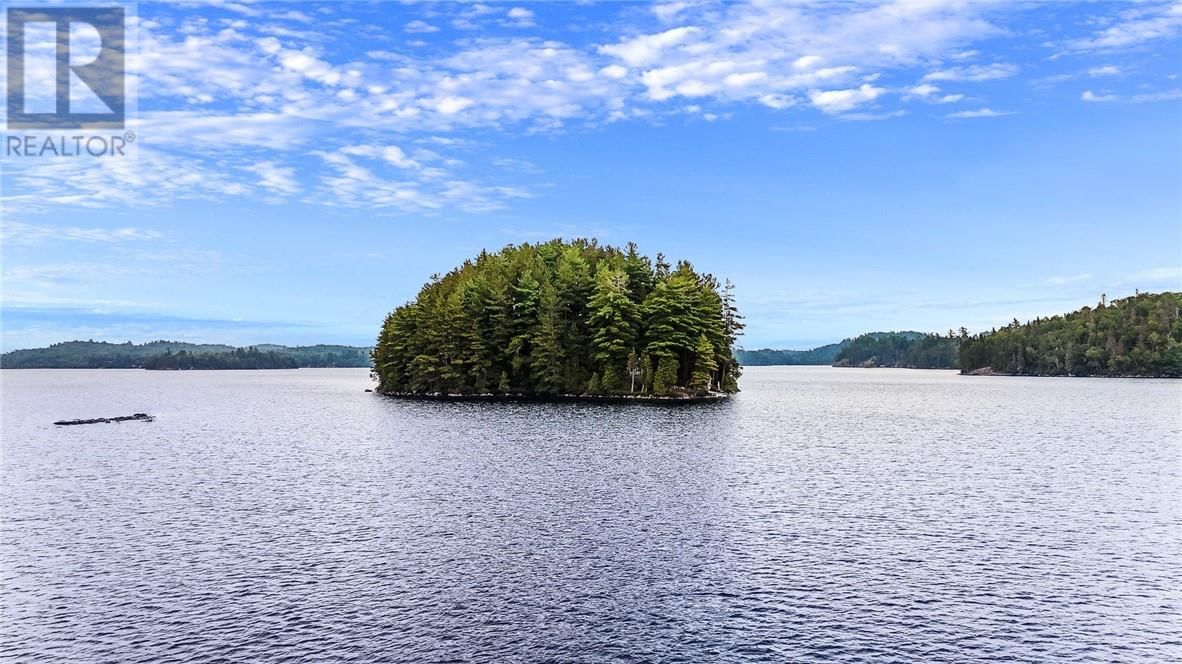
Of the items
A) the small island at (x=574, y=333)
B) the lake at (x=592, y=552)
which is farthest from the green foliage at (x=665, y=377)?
the lake at (x=592, y=552)

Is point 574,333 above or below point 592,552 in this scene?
above

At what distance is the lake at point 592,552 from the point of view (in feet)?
94.4

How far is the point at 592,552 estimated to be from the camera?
4003cm

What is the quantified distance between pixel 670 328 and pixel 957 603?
11271 cm

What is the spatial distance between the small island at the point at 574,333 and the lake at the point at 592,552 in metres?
63.7

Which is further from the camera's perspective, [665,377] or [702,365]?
[702,365]

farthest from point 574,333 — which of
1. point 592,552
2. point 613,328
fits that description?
point 592,552

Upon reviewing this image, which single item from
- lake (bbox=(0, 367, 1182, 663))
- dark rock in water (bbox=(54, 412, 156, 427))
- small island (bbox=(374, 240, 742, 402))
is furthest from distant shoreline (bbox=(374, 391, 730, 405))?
lake (bbox=(0, 367, 1182, 663))

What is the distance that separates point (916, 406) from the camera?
5960 inches

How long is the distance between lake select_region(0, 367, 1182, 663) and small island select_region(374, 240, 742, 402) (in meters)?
63.7

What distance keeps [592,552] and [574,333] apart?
114440 mm

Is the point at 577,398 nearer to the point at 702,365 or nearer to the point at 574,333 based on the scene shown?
the point at 574,333

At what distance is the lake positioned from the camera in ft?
94.4

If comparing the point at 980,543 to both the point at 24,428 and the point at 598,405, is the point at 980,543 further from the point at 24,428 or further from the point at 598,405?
the point at 24,428
